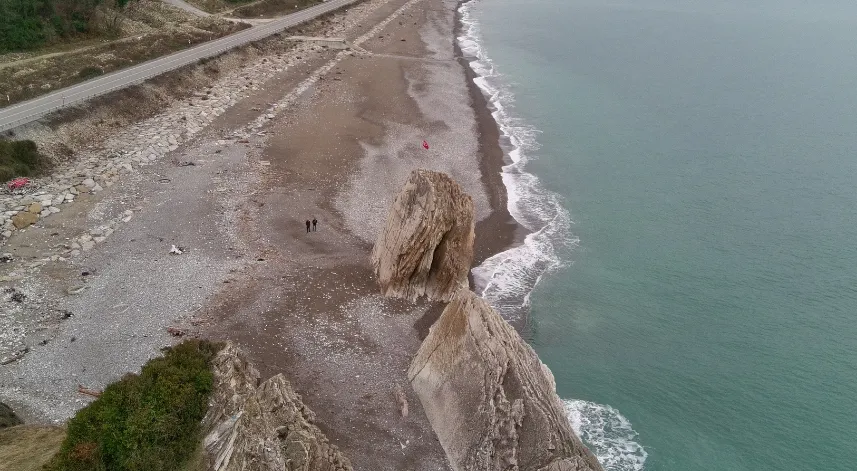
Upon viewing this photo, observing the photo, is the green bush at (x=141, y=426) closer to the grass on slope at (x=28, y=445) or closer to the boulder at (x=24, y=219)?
the grass on slope at (x=28, y=445)

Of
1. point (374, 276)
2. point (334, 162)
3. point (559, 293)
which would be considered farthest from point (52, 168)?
point (559, 293)

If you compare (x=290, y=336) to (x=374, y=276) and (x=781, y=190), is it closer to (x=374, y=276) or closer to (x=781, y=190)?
(x=374, y=276)

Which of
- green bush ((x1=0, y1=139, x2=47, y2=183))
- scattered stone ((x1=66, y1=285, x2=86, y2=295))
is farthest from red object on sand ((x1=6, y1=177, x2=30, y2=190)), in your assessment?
scattered stone ((x1=66, y1=285, x2=86, y2=295))

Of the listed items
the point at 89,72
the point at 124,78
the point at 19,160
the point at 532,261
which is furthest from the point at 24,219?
the point at 532,261

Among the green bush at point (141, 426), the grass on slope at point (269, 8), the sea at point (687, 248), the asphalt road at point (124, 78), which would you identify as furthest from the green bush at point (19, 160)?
the grass on slope at point (269, 8)

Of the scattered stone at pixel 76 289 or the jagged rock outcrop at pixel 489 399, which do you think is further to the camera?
the scattered stone at pixel 76 289

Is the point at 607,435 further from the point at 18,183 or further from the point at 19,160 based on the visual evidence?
the point at 19,160

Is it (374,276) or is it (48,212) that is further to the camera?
(48,212)
